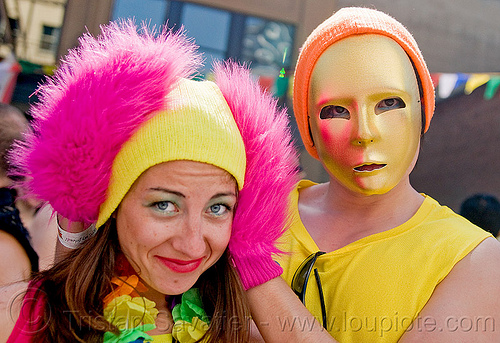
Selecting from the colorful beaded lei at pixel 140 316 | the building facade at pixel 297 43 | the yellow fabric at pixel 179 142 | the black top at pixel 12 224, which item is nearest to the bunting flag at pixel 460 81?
the building facade at pixel 297 43

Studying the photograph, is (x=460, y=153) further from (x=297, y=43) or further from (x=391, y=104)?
(x=391, y=104)

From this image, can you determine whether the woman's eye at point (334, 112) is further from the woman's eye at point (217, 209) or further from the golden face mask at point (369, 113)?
the woman's eye at point (217, 209)

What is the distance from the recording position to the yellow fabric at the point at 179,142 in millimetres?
1206

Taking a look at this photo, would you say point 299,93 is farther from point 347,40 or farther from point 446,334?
point 446,334

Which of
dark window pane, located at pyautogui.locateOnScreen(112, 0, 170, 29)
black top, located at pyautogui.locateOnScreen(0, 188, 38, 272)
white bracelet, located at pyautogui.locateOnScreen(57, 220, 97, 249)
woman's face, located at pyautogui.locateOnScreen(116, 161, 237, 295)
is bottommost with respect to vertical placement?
black top, located at pyautogui.locateOnScreen(0, 188, 38, 272)

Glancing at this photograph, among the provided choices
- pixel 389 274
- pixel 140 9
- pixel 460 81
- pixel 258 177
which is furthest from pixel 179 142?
pixel 140 9

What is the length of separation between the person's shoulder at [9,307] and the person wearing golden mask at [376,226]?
71 centimetres

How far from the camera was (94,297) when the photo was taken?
1277 mm

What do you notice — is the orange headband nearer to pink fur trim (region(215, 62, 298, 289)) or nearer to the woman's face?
pink fur trim (region(215, 62, 298, 289))

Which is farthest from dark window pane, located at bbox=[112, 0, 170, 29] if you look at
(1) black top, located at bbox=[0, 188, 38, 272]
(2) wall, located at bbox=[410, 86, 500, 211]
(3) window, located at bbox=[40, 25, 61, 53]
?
(1) black top, located at bbox=[0, 188, 38, 272]

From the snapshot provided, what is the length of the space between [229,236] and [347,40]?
82 centimetres

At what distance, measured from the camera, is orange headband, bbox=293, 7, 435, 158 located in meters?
1.61

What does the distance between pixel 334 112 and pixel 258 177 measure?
0.45 m

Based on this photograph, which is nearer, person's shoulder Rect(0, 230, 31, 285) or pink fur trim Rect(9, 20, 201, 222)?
pink fur trim Rect(9, 20, 201, 222)
